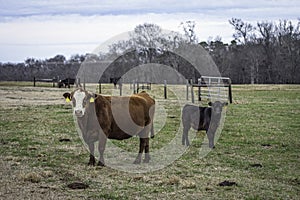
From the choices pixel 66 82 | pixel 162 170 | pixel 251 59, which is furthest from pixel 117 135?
pixel 251 59

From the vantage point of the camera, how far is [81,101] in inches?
349

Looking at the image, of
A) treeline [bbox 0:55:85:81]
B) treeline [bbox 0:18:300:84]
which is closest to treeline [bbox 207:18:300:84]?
treeline [bbox 0:18:300:84]

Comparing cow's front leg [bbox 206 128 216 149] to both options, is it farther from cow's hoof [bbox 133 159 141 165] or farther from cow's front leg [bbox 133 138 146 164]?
cow's hoof [bbox 133 159 141 165]

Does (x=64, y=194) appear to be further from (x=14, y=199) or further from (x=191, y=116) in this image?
(x=191, y=116)

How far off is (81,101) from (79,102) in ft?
0.15

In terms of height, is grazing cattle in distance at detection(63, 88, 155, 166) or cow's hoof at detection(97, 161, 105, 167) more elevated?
grazing cattle in distance at detection(63, 88, 155, 166)

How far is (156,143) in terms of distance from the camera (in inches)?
462

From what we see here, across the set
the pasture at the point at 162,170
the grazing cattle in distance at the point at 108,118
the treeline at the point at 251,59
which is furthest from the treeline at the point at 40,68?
the grazing cattle in distance at the point at 108,118

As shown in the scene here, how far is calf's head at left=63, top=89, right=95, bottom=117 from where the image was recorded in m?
8.82

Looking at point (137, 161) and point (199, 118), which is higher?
point (199, 118)

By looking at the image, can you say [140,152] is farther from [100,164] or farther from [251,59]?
[251,59]

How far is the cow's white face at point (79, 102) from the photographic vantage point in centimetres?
881

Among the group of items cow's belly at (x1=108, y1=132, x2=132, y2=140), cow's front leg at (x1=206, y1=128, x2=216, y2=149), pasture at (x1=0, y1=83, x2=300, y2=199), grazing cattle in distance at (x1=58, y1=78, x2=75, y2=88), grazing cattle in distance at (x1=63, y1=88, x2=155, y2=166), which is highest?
grazing cattle in distance at (x1=58, y1=78, x2=75, y2=88)

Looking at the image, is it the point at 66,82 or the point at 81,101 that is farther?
the point at 66,82
